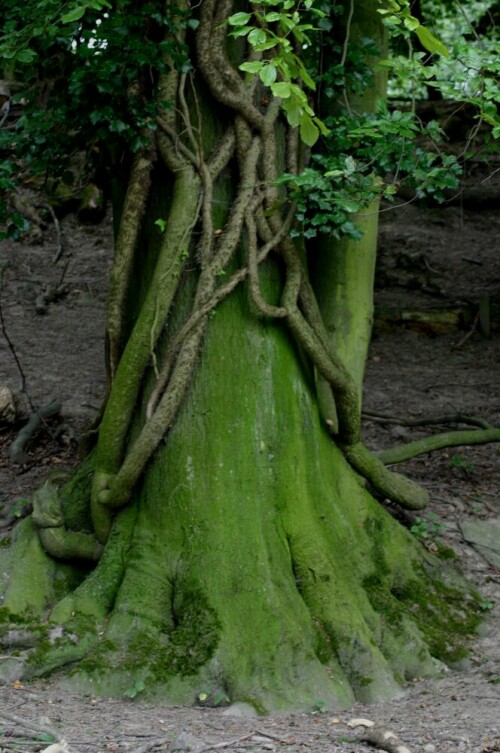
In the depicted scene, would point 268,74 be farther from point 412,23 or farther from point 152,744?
point 152,744

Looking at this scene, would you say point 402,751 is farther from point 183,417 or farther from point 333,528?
point 183,417

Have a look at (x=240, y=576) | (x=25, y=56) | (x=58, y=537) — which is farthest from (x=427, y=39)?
(x=58, y=537)

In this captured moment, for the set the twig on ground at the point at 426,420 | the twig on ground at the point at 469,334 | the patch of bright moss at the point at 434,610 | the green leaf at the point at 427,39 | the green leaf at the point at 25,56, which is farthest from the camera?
the twig on ground at the point at 469,334

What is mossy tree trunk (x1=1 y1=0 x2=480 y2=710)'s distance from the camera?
5.01m

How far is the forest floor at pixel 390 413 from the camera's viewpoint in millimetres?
4289

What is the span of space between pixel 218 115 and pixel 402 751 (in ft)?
11.3

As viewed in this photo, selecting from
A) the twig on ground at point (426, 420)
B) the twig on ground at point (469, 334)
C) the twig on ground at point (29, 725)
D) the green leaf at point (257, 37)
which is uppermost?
the green leaf at point (257, 37)

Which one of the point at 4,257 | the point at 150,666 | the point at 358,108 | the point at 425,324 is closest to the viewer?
the point at 150,666

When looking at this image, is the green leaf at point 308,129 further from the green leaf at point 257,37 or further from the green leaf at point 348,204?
the green leaf at point 348,204

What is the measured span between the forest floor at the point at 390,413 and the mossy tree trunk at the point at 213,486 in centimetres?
27

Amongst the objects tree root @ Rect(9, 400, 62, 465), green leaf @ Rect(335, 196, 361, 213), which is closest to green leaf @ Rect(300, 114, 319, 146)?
green leaf @ Rect(335, 196, 361, 213)

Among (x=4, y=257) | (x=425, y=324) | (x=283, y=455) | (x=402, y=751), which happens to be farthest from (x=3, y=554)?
(x=4, y=257)

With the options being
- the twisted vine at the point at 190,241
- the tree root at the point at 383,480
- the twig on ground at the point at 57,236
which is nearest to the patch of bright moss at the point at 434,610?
the tree root at the point at 383,480

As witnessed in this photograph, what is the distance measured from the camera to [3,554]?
5742 mm
